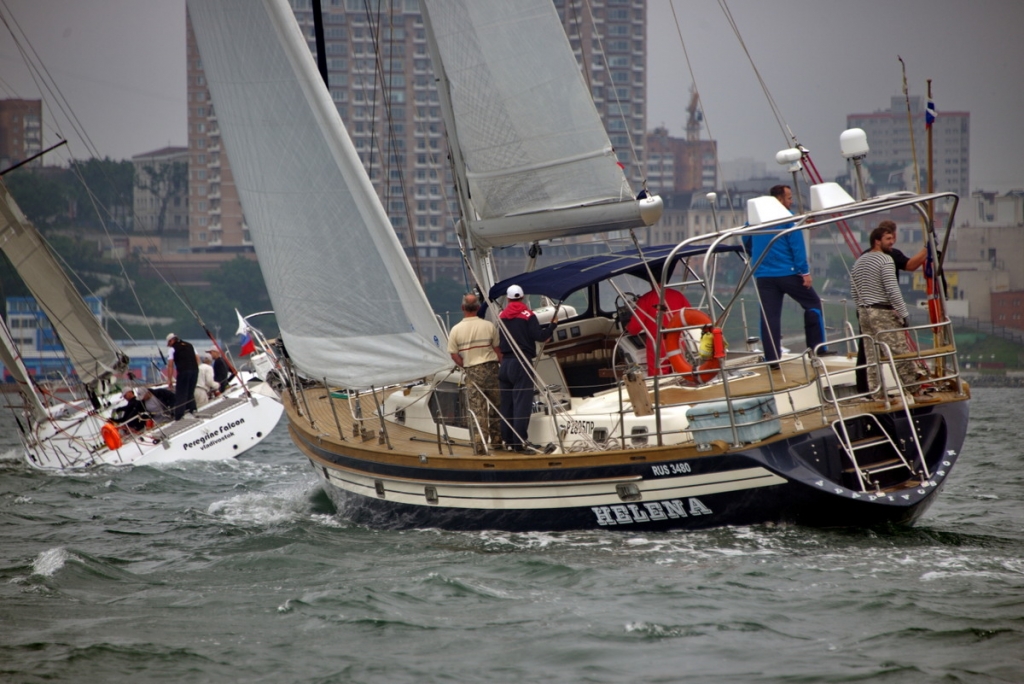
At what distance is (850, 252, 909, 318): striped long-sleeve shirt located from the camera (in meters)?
9.62

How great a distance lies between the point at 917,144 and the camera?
15175 centimetres

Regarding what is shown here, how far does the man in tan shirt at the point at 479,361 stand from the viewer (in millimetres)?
10703

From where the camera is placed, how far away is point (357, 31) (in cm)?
12081

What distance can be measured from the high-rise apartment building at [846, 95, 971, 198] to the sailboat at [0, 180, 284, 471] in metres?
104

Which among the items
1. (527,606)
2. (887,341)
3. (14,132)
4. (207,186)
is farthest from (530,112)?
(14,132)

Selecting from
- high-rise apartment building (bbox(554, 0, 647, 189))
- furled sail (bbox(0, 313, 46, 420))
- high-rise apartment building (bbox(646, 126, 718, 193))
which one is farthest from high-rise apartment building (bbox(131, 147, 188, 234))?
furled sail (bbox(0, 313, 46, 420))

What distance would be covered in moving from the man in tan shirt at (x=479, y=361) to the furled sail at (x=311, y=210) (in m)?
0.18

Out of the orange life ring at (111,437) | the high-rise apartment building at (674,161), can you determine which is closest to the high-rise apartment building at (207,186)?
the high-rise apartment building at (674,161)

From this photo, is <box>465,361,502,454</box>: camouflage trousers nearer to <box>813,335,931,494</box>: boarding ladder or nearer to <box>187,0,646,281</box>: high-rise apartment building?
<box>813,335,931,494</box>: boarding ladder

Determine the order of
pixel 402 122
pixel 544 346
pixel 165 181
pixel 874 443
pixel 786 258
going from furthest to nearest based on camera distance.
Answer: pixel 165 181, pixel 402 122, pixel 786 258, pixel 544 346, pixel 874 443

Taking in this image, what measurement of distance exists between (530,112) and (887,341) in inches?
162

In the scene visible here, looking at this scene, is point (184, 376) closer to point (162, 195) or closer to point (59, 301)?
point (59, 301)

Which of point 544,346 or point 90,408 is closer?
point 544,346

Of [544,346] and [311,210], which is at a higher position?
[311,210]
